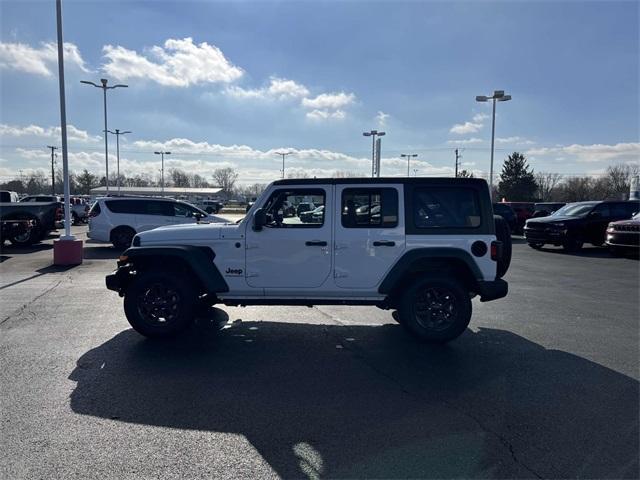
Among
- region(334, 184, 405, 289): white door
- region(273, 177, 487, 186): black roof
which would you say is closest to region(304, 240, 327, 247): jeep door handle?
region(334, 184, 405, 289): white door

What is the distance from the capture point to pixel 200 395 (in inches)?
164

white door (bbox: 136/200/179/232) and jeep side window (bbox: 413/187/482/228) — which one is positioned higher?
jeep side window (bbox: 413/187/482/228)

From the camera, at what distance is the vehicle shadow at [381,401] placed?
3180 millimetres

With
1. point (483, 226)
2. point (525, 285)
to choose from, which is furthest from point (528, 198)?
point (483, 226)

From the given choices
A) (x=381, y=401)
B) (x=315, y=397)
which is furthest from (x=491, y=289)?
(x=315, y=397)

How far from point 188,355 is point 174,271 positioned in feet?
3.88

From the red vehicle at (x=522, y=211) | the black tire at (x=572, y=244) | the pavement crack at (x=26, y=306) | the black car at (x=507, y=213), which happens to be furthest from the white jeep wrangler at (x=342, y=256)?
the red vehicle at (x=522, y=211)

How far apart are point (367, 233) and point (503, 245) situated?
188 centimetres

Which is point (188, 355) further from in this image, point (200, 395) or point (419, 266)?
point (419, 266)

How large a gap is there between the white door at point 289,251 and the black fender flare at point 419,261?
0.78 m

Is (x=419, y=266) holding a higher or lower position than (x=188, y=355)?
higher

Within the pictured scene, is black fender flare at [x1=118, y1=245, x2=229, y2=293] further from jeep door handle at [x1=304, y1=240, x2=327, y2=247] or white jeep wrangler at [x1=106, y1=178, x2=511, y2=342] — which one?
jeep door handle at [x1=304, y1=240, x2=327, y2=247]

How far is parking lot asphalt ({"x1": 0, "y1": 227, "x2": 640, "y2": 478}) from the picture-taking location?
123 inches

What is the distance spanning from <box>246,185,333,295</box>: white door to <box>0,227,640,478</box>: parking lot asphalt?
766 millimetres
